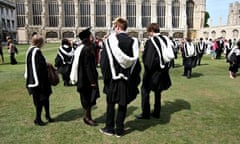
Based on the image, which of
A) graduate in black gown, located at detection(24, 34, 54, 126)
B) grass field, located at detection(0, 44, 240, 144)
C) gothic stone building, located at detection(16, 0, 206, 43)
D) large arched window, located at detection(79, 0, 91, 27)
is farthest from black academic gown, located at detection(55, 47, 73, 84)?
large arched window, located at detection(79, 0, 91, 27)

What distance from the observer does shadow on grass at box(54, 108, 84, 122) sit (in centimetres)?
547

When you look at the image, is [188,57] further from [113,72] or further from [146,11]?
[146,11]

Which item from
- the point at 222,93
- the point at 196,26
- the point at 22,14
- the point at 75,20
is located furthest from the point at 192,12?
the point at 222,93

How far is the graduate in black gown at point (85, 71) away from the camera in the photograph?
184 inches

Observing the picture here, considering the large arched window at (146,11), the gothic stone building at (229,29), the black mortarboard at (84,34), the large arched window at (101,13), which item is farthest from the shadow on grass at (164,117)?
the large arched window at (146,11)

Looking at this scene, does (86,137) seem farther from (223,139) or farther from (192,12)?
(192,12)

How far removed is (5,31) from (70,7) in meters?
19.2

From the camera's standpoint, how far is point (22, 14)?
63.0m

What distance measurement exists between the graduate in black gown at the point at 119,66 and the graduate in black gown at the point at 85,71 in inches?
15.1

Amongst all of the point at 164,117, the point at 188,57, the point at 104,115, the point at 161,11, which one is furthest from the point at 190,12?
the point at 104,115

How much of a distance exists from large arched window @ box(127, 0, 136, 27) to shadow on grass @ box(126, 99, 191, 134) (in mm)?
62033

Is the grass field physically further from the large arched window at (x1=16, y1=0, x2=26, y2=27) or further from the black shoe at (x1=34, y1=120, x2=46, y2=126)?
the large arched window at (x1=16, y1=0, x2=26, y2=27)

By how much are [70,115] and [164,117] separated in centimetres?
218

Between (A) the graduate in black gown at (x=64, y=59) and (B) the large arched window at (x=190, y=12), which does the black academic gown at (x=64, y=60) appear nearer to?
(A) the graduate in black gown at (x=64, y=59)
